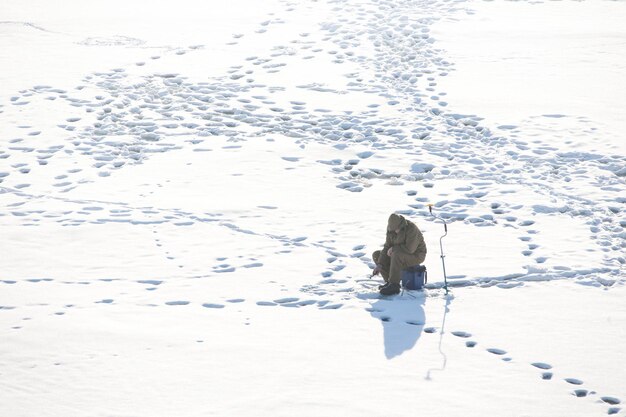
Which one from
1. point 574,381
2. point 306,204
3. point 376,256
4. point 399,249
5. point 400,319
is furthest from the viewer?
point 306,204

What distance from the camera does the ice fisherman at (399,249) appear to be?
894 cm

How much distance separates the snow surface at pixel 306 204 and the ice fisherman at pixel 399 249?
0.28 meters

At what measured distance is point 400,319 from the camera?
8.57 m

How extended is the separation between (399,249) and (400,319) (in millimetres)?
785

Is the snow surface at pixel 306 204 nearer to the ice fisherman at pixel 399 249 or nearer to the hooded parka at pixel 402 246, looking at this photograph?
the ice fisherman at pixel 399 249

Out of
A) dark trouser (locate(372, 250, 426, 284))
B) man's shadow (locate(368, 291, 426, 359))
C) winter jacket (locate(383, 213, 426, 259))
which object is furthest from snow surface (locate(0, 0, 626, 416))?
winter jacket (locate(383, 213, 426, 259))

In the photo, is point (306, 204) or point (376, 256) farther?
point (306, 204)

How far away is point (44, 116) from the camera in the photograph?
15.0 m

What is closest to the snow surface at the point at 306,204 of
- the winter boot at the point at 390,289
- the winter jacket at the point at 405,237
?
the winter boot at the point at 390,289

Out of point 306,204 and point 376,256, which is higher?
point 376,256

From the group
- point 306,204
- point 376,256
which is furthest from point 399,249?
point 306,204

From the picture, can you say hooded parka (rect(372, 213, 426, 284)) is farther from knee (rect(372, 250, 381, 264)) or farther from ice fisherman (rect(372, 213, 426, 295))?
knee (rect(372, 250, 381, 264))

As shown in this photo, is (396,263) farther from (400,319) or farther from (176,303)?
(176,303)

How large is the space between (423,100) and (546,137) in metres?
2.52
